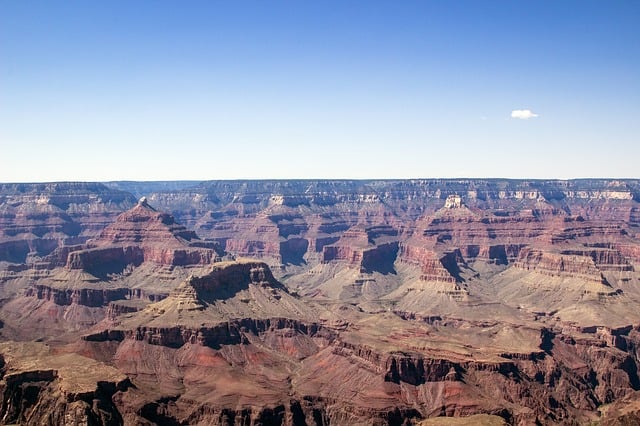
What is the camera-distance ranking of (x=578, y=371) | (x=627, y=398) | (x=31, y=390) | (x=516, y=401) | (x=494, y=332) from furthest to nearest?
(x=494, y=332), (x=578, y=371), (x=627, y=398), (x=516, y=401), (x=31, y=390)

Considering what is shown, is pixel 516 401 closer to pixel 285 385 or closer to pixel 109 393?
pixel 285 385

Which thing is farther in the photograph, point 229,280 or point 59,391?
point 229,280

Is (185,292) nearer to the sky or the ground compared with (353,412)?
nearer to the sky

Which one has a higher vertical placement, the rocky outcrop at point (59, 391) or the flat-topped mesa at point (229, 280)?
the flat-topped mesa at point (229, 280)

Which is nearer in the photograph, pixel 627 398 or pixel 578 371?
pixel 627 398

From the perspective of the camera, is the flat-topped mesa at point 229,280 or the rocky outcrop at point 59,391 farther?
the flat-topped mesa at point 229,280

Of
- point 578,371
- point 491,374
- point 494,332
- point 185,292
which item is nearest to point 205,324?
point 185,292

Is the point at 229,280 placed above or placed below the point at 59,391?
above

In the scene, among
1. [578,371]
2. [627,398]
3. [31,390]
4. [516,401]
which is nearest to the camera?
[31,390]

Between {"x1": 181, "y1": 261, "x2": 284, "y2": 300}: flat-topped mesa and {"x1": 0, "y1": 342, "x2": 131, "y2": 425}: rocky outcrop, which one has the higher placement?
{"x1": 181, "y1": 261, "x2": 284, "y2": 300}: flat-topped mesa

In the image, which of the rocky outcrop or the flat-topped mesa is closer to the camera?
the rocky outcrop
